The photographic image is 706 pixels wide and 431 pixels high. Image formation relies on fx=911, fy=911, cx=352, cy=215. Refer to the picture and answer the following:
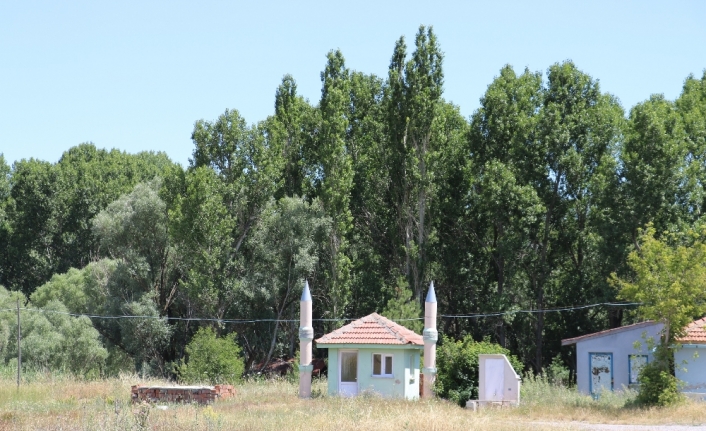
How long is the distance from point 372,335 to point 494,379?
5678mm

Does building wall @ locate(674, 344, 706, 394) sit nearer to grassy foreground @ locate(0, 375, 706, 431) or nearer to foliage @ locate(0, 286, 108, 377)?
grassy foreground @ locate(0, 375, 706, 431)

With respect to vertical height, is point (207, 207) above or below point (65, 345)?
above

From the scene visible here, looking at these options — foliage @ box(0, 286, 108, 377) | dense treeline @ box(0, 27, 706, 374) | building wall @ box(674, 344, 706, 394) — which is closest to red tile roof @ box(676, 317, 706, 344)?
building wall @ box(674, 344, 706, 394)

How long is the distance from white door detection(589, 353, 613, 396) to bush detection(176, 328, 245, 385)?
16.1 meters

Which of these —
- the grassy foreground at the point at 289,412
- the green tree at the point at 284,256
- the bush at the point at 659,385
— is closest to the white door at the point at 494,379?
the grassy foreground at the point at 289,412

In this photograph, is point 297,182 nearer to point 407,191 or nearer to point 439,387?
point 407,191

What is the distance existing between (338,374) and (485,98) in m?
20.1

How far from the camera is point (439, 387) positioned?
34.2m

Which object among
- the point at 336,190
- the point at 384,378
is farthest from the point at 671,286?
the point at 336,190

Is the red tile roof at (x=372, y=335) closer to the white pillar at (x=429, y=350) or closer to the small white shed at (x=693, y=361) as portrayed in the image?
the white pillar at (x=429, y=350)

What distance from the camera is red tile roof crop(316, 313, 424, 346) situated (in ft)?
115

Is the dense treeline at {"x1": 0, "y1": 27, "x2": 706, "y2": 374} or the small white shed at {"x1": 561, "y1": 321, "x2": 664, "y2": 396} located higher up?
the dense treeline at {"x1": 0, "y1": 27, "x2": 706, "y2": 374}

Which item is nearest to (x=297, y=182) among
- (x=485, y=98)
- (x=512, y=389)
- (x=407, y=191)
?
(x=407, y=191)

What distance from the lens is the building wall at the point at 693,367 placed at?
33969 mm
